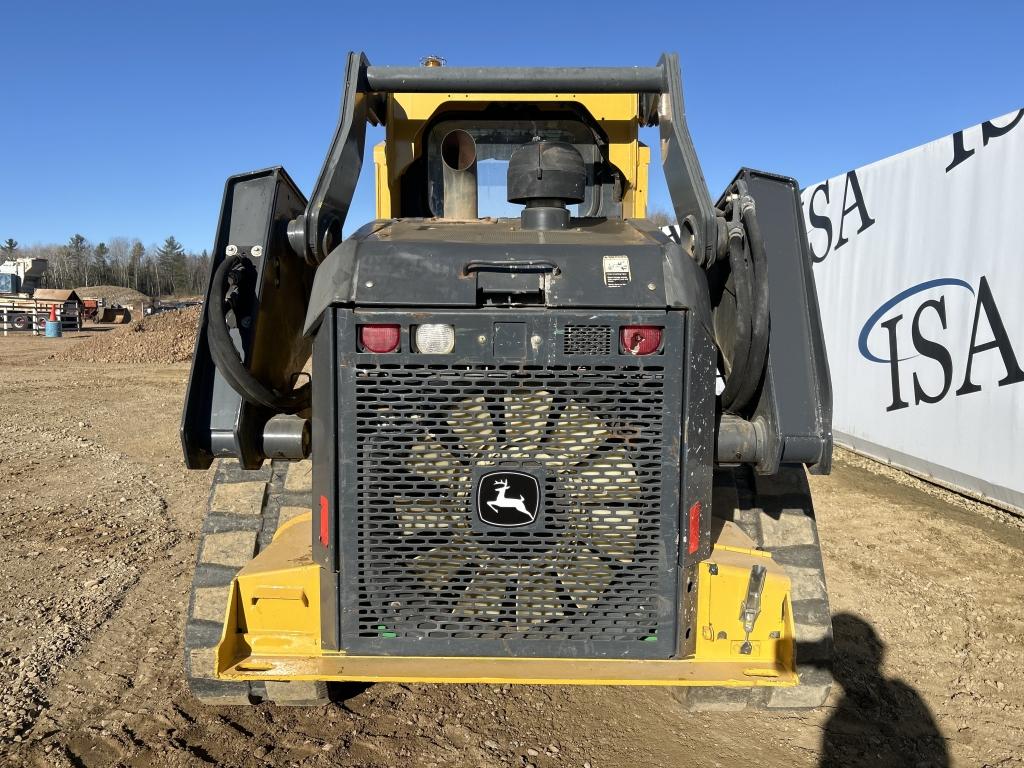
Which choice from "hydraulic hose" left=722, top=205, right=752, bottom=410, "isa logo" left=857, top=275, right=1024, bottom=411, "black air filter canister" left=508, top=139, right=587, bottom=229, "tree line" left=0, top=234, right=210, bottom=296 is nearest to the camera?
"hydraulic hose" left=722, top=205, right=752, bottom=410

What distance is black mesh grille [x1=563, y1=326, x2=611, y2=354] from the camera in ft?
7.01

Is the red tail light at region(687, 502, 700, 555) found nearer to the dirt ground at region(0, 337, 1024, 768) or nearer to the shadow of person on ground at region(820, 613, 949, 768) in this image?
the dirt ground at region(0, 337, 1024, 768)

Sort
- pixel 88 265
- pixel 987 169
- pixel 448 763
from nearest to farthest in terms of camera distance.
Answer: pixel 448 763 < pixel 987 169 < pixel 88 265

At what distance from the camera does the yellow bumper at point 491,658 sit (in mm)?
2188

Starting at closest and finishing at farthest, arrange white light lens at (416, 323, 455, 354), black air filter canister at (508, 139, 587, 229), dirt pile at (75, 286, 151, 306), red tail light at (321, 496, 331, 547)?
white light lens at (416, 323, 455, 354), red tail light at (321, 496, 331, 547), black air filter canister at (508, 139, 587, 229), dirt pile at (75, 286, 151, 306)

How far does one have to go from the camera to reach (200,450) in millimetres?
2535

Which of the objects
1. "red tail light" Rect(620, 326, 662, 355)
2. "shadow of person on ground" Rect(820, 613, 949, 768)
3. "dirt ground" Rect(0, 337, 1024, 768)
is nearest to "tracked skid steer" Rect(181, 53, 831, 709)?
"red tail light" Rect(620, 326, 662, 355)

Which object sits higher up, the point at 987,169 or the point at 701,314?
the point at 987,169

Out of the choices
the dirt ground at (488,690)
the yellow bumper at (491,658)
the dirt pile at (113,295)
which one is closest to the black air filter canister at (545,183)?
the yellow bumper at (491,658)

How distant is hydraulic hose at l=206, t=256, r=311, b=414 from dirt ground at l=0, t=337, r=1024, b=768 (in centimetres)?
146

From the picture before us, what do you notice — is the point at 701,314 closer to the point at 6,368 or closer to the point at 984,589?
the point at 984,589

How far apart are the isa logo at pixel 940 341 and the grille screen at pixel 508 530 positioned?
5560mm

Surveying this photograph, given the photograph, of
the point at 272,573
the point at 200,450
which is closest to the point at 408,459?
the point at 272,573

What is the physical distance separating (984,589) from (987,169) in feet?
12.7
